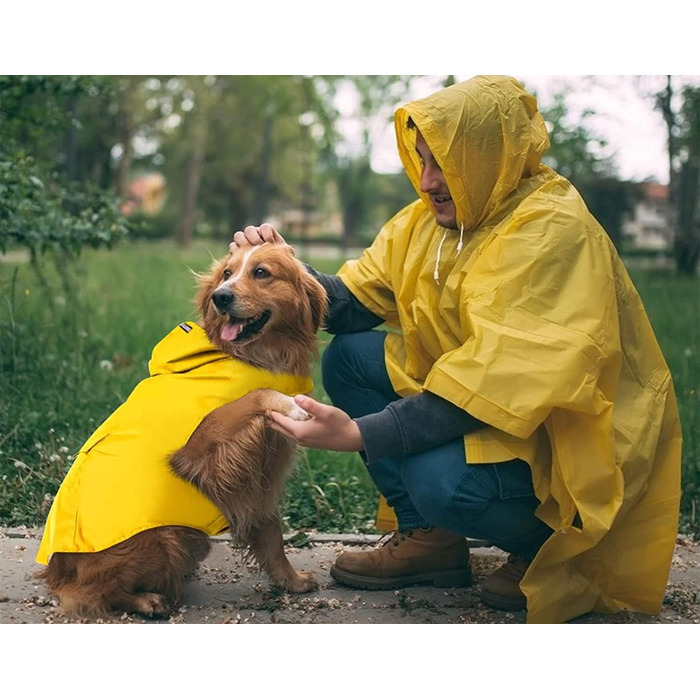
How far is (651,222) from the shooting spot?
6.54m

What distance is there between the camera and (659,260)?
648 cm

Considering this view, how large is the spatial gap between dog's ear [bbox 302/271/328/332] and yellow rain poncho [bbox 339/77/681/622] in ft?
1.03

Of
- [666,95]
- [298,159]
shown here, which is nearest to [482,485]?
[666,95]

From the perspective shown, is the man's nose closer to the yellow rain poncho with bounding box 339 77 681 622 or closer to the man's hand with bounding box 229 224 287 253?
the yellow rain poncho with bounding box 339 77 681 622

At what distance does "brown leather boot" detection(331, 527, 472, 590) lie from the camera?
3.24 metres

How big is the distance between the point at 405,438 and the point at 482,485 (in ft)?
0.91

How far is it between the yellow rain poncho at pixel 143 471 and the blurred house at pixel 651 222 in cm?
436

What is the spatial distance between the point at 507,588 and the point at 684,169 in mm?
4033

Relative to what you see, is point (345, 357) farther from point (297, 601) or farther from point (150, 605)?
point (150, 605)

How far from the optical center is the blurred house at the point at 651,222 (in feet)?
21.1

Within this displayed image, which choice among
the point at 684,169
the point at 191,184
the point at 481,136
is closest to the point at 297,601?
the point at 481,136

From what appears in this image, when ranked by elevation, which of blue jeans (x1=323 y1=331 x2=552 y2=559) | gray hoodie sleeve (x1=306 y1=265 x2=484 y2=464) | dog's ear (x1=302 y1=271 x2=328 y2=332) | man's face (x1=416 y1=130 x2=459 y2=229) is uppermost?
man's face (x1=416 y1=130 x2=459 y2=229)

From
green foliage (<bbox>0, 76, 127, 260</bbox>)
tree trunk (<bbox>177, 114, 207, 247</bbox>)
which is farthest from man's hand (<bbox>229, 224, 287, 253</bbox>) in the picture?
tree trunk (<bbox>177, 114, 207, 247</bbox>)
